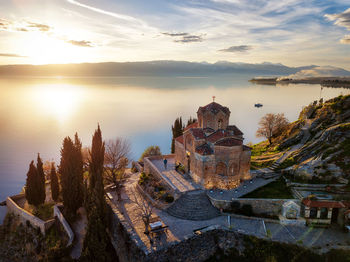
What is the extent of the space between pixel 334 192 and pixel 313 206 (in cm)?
438

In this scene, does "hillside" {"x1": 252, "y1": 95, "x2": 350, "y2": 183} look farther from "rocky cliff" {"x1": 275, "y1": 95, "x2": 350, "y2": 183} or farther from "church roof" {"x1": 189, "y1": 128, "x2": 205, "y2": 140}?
"church roof" {"x1": 189, "y1": 128, "x2": 205, "y2": 140}

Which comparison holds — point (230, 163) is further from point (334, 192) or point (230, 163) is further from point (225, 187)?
point (334, 192)

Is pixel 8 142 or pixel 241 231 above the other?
pixel 241 231

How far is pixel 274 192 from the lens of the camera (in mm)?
23781

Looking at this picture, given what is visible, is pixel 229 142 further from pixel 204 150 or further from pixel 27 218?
pixel 27 218

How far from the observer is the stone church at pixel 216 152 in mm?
24922

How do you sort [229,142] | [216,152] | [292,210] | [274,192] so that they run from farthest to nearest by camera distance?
[229,142]
[216,152]
[274,192]
[292,210]

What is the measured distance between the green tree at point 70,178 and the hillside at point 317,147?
2276 centimetres

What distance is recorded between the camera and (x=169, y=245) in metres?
17.7

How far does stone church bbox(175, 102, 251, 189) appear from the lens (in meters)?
24.9

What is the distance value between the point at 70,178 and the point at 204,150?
14542 millimetres

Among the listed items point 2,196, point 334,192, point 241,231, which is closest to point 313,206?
point 334,192

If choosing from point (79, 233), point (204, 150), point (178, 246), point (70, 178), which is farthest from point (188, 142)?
point (79, 233)

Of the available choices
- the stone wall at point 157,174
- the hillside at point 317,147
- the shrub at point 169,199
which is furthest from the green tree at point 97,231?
the hillside at point 317,147
